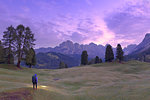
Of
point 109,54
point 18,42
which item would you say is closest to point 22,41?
point 18,42

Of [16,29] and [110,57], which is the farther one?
[110,57]

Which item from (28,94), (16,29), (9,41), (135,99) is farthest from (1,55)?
(135,99)

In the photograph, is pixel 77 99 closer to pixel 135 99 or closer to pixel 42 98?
pixel 42 98

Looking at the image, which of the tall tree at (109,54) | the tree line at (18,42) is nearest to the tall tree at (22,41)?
the tree line at (18,42)

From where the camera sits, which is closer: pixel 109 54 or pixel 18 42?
pixel 18 42

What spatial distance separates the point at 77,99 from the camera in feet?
52.6

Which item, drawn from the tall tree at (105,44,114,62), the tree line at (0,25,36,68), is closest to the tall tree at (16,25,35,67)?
the tree line at (0,25,36,68)

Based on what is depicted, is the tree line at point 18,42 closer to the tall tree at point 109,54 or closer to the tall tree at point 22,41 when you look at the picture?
the tall tree at point 22,41

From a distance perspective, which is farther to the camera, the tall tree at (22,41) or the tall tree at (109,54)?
the tall tree at (109,54)

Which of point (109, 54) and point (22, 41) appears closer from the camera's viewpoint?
point (22, 41)

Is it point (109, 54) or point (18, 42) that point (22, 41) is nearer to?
point (18, 42)

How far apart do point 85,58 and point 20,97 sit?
83436 millimetres

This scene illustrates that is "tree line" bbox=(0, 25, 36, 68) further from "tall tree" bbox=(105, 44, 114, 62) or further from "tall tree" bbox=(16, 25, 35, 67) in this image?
"tall tree" bbox=(105, 44, 114, 62)

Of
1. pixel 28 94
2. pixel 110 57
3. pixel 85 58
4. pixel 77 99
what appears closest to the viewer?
pixel 28 94
